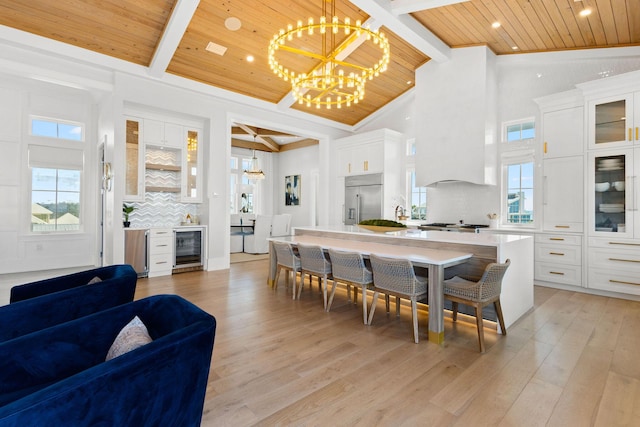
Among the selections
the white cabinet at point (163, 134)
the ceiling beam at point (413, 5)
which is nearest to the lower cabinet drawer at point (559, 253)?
the ceiling beam at point (413, 5)

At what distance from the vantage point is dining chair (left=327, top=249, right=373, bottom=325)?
3.12 m

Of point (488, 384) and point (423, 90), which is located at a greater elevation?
point (423, 90)

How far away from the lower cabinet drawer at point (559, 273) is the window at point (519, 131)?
2064mm

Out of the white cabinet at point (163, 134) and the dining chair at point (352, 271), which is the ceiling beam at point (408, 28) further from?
the white cabinet at point (163, 134)

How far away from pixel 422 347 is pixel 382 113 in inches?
238

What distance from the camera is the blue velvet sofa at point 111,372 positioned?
869 millimetres

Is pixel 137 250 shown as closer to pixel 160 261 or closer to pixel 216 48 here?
pixel 160 261

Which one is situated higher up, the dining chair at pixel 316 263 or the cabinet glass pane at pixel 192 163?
the cabinet glass pane at pixel 192 163

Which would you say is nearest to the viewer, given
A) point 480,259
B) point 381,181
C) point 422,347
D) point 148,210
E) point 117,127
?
point 422,347

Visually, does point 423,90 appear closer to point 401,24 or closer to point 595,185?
point 401,24

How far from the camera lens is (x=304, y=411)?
1786mm

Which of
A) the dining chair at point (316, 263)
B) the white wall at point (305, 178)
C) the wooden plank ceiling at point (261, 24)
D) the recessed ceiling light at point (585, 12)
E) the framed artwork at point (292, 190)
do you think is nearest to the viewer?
the dining chair at point (316, 263)

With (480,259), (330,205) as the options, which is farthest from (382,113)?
(480,259)

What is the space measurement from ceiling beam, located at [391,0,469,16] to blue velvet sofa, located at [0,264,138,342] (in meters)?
4.34
